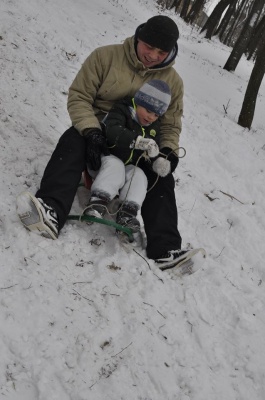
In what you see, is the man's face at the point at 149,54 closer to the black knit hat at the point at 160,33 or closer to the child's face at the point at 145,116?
the black knit hat at the point at 160,33

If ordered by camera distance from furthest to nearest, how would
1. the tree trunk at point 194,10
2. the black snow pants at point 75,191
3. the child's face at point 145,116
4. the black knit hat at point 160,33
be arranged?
the tree trunk at point 194,10 → the child's face at point 145,116 → the black knit hat at point 160,33 → the black snow pants at point 75,191

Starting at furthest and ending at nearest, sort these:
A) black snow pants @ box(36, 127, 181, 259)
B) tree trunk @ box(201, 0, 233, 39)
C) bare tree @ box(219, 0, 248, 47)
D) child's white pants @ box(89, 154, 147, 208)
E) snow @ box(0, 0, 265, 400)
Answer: bare tree @ box(219, 0, 248, 47) < tree trunk @ box(201, 0, 233, 39) < child's white pants @ box(89, 154, 147, 208) < black snow pants @ box(36, 127, 181, 259) < snow @ box(0, 0, 265, 400)

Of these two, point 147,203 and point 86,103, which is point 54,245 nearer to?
point 147,203

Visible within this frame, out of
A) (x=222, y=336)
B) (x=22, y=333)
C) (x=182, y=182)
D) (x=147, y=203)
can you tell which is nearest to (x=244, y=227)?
(x=182, y=182)

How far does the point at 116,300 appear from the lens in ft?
8.91

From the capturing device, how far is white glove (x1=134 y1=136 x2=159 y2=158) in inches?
126

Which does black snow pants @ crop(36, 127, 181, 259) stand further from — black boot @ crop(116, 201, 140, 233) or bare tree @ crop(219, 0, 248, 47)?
bare tree @ crop(219, 0, 248, 47)

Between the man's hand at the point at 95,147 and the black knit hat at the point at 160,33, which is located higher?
the black knit hat at the point at 160,33

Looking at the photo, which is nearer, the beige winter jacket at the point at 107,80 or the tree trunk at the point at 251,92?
the beige winter jacket at the point at 107,80

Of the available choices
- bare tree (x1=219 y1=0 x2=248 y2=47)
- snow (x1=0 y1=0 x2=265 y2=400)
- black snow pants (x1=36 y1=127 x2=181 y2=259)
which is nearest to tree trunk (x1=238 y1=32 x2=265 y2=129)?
snow (x1=0 y1=0 x2=265 y2=400)

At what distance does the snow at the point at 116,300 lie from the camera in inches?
87.4

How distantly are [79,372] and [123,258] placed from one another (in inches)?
41.1

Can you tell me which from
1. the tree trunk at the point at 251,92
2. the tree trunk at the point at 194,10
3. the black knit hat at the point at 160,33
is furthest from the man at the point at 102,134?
the tree trunk at the point at 194,10

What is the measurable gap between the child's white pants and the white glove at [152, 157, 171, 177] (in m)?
0.13
